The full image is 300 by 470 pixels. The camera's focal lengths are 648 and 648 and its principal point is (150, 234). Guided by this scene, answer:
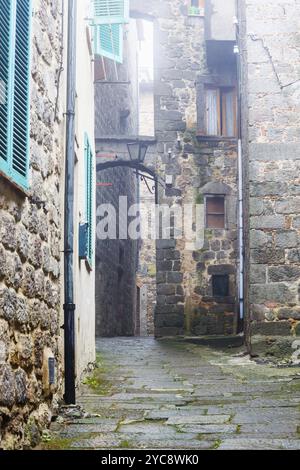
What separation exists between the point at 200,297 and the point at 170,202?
7.36ft

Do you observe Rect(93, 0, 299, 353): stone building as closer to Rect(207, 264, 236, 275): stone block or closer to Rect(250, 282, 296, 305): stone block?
Rect(207, 264, 236, 275): stone block

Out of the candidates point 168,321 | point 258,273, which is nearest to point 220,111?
point 168,321

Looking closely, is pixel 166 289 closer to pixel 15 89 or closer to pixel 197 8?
pixel 197 8

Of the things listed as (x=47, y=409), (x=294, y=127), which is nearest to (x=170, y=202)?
(x=294, y=127)

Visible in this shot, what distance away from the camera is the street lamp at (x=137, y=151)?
48.0ft

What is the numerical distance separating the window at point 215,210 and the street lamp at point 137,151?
177 cm

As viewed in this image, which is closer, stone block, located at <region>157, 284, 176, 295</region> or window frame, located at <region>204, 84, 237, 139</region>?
stone block, located at <region>157, 284, 176, 295</region>

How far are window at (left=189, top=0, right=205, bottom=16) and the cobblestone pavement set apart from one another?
10.5m

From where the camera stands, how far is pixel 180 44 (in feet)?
51.2

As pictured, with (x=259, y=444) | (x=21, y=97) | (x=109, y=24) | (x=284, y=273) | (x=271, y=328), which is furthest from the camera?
(x=284, y=273)

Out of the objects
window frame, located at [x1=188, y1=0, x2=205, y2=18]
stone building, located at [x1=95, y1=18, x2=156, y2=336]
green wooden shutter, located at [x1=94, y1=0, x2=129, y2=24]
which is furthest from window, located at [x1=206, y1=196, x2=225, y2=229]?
green wooden shutter, located at [x1=94, y1=0, x2=129, y2=24]

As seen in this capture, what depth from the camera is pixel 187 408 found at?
453 centimetres

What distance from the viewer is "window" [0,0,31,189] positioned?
111 inches

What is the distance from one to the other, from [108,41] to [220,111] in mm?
6919
